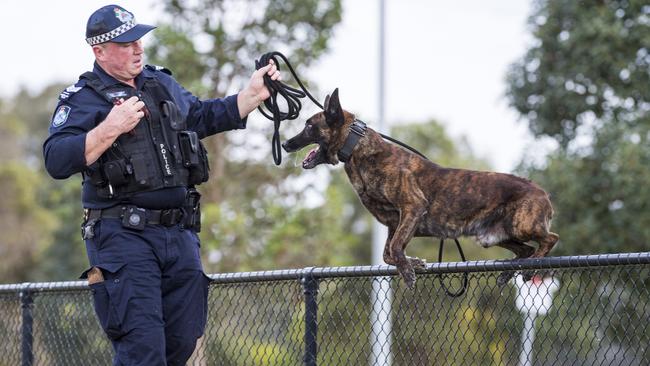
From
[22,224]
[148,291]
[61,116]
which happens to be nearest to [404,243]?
[148,291]

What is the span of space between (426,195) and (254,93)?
1011 millimetres

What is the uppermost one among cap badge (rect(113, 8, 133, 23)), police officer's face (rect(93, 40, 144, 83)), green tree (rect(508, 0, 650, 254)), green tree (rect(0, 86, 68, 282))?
cap badge (rect(113, 8, 133, 23))

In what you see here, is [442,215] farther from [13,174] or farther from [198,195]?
[13,174]

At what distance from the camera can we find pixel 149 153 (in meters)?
4.56

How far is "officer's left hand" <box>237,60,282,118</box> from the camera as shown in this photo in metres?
5.05

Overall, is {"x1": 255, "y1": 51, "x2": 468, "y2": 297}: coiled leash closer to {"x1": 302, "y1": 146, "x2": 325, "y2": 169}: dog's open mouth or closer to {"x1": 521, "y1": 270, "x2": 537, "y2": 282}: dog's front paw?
{"x1": 302, "y1": 146, "x2": 325, "y2": 169}: dog's open mouth

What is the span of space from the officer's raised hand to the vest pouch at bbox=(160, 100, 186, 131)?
304 mm

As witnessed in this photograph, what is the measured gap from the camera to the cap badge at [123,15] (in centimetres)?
466

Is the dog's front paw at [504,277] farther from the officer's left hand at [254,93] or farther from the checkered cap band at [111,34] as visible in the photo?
the checkered cap band at [111,34]

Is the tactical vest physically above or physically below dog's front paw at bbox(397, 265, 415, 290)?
above

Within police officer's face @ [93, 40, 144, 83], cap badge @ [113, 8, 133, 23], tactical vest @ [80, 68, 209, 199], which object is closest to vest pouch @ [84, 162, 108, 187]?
tactical vest @ [80, 68, 209, 199]

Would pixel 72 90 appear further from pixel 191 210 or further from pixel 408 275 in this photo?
pixel 408 275

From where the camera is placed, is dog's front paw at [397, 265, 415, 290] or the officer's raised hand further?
dog's front paw at [397, 265, 415, 290]

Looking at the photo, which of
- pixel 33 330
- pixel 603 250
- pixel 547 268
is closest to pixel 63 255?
pixel 603 250
